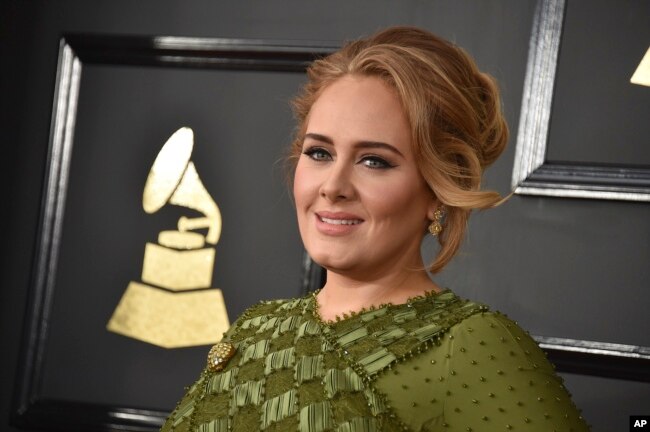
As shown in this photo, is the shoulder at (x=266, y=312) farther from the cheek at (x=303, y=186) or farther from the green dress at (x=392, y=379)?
the cheek at (x=303, y=186)

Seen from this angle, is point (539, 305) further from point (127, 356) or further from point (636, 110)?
point (127, 356)

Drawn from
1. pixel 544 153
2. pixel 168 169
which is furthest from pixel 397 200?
pixel 168 169

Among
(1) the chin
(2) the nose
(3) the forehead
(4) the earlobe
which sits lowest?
(1) the chin

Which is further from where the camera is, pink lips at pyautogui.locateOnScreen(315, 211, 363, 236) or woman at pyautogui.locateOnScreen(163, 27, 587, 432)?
pink lips at pyautogui.locateOnScreen(315, 211, 363, 236)

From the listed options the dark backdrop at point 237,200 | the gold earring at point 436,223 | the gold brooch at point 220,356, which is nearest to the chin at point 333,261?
the gold earring at point 436,223

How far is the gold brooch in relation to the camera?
1.65 metres

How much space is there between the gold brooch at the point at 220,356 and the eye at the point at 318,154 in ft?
1.14

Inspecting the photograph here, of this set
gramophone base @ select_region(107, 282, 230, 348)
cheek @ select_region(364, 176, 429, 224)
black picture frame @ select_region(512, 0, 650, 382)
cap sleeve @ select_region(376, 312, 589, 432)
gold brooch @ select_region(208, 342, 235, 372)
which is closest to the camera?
cap sleeve @ select_region(376, 312, 589, 432)

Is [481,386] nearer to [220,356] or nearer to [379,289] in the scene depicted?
[379,289]

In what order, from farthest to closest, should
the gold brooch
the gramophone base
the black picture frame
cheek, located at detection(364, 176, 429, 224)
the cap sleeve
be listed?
the gramophone base < the black picture frame < the gold brooch < cheek, located at detection(364, 176, 429, 224) < the cap sleeve

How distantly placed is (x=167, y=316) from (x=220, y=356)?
2.60 ft

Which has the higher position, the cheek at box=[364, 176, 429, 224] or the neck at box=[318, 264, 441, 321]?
the cheek at box=[364, 176, 429, 224]

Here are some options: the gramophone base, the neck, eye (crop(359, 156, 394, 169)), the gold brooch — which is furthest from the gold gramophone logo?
eye (crop(359, 156, 394, 169))

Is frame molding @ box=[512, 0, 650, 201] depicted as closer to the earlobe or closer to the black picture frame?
the black picture frame
